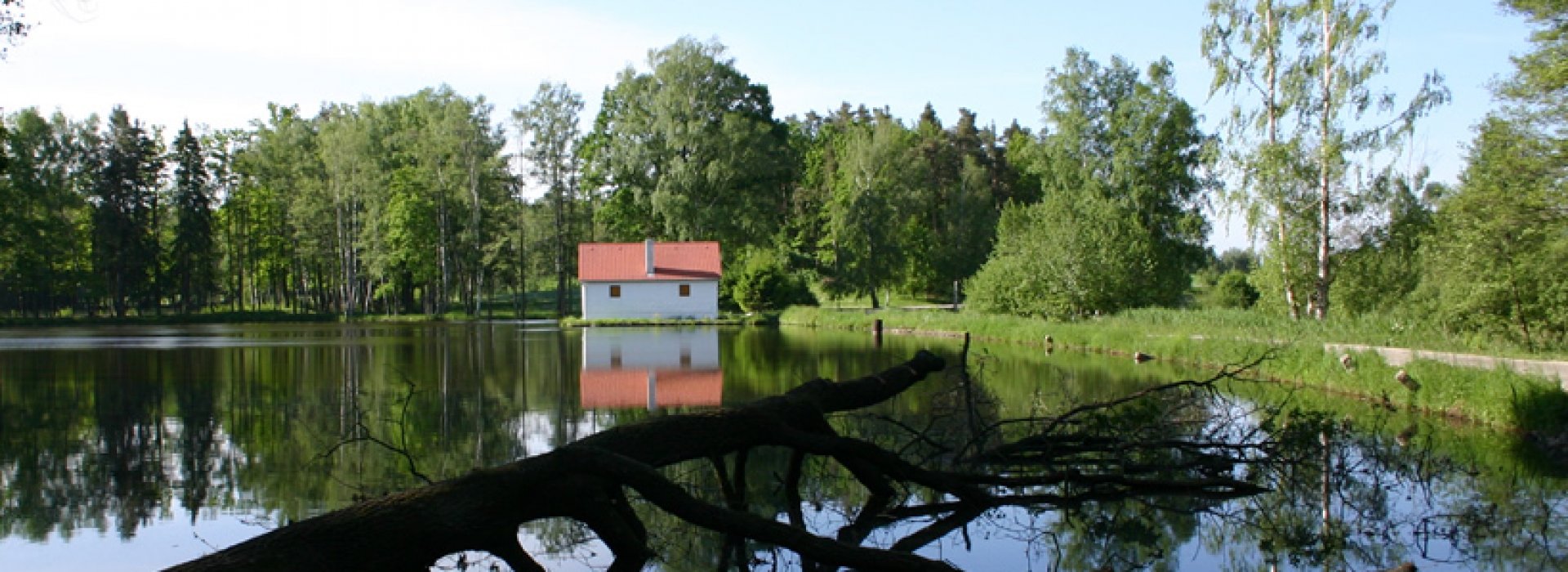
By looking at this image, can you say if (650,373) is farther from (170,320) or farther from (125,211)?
(125,211)

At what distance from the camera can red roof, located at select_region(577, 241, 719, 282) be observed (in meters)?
47.3

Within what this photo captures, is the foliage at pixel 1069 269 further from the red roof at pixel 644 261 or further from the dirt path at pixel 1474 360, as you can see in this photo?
the red roof at pixel 644 261

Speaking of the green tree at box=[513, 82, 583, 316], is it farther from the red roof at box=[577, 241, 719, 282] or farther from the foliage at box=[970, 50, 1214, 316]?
the foliage at box=[970, 50, 1214, 316]

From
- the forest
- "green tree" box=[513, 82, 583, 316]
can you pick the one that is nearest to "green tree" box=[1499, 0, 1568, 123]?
the forest

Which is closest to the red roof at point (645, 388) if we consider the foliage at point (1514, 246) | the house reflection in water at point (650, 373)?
the house reflection in water at point (650, 373)

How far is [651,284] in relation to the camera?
156 ft

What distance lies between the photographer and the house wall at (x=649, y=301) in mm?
47406

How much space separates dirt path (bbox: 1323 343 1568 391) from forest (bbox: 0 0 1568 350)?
2.17 m

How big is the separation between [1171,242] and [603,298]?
23003 millimetres

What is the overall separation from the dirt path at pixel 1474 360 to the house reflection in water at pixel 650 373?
9.60 m

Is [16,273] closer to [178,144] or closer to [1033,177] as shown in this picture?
[178,144]

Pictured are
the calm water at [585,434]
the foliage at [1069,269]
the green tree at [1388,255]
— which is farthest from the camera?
the foliage at [1069,269]

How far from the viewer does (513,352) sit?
90.9 ft

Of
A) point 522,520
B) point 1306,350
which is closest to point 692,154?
point 1306,350
